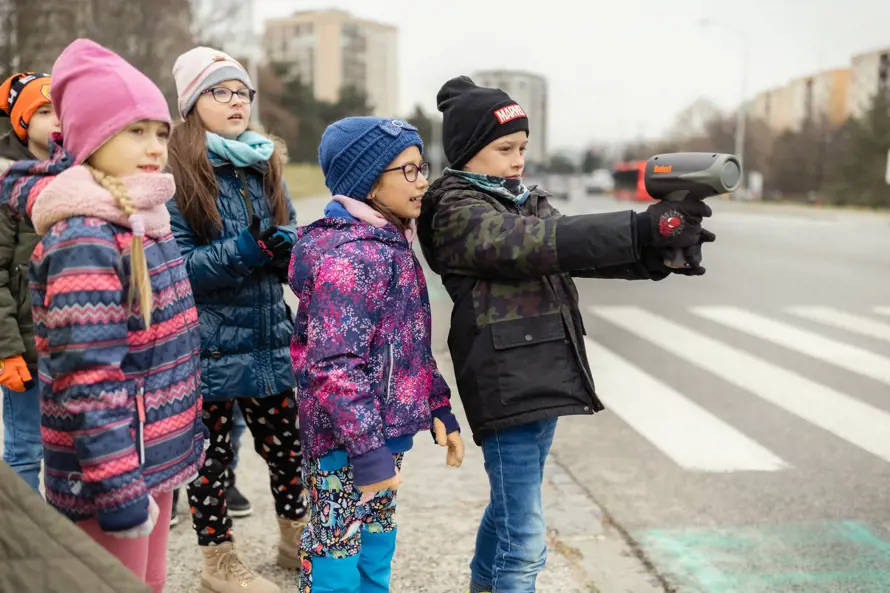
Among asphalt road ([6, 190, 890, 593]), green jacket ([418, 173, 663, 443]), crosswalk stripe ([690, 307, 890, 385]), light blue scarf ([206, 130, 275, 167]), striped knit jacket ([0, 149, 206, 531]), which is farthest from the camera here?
crosswalk stripe ([690, 307, 890, 385])

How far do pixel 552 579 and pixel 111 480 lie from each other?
178 centimetres

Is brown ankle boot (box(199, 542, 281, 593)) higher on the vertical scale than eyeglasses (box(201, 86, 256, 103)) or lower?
lower

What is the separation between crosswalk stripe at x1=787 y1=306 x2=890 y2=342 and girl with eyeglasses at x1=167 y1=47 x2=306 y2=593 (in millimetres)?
6269

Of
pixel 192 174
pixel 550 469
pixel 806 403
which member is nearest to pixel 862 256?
pixel 806 403

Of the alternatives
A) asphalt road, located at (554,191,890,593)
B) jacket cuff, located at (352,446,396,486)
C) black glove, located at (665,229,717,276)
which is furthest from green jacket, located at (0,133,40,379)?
asphalt road, located at (554,191,890,593)

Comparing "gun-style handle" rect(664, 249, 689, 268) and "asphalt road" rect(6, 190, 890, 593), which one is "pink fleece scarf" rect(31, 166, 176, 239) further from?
"asphalt road" rect(6, 190, 890, 593)

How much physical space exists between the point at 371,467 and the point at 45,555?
840mm

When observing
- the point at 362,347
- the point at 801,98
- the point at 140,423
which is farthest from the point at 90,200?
the point at 801,98

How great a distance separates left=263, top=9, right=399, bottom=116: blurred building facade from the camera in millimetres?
111812

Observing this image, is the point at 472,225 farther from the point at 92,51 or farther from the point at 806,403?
the point at 806,403

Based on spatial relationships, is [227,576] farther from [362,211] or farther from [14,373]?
[362,211]

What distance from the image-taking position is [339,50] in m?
113

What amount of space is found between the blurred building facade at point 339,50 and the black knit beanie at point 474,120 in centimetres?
10783

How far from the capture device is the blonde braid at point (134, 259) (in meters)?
1.92
